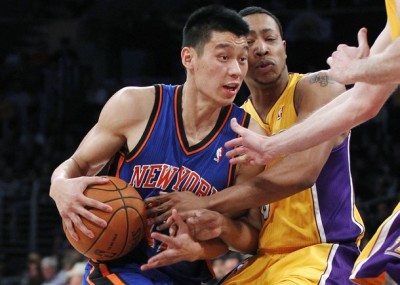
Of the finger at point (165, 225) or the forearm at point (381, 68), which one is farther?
the finger at point (165, 225)

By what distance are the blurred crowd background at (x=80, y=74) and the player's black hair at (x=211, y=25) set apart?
8053 mm

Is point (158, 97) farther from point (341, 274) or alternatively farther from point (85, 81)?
point (85, 81)

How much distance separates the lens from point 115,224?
13.9ft

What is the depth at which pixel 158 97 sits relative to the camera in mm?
4691

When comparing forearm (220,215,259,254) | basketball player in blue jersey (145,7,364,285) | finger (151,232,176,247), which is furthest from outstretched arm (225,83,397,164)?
finger (151,232,176,247)

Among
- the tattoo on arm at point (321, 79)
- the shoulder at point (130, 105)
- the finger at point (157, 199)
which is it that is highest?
the tattoo on arm at point (321, 79)

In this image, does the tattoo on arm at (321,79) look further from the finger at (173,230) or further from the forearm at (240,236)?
the finger at (173,230)

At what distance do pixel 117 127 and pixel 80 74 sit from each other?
12994 mm

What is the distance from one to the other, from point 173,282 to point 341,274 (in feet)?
2.95

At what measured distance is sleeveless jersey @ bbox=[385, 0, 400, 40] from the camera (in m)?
3.70

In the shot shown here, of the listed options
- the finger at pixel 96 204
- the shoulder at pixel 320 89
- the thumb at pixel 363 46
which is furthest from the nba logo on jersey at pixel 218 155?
the thumb at pixel 363 46

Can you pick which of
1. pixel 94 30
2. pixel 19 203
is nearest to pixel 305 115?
pixel 19 203

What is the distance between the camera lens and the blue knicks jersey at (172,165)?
14.9 feet

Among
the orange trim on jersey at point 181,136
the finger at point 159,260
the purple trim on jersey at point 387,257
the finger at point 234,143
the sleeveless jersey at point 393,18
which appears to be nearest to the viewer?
the sleeveless jersey at point 393,18
